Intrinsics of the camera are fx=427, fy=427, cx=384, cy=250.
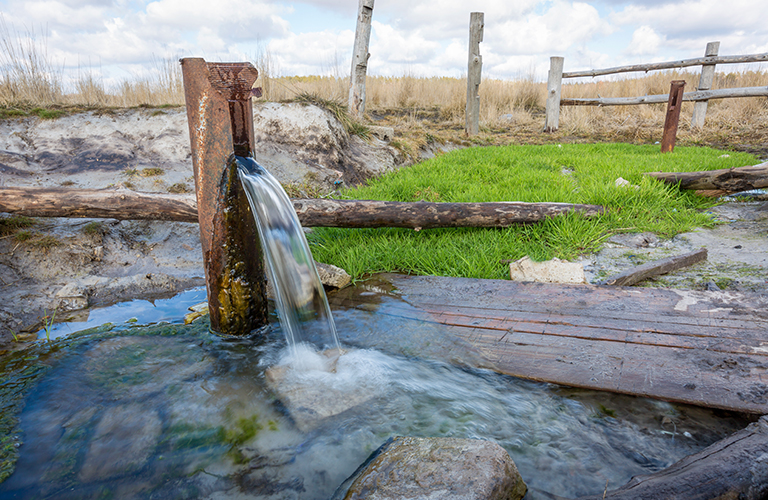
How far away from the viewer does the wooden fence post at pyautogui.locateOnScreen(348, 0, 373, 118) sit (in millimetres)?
9266

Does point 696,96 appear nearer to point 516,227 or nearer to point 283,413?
point 516,227

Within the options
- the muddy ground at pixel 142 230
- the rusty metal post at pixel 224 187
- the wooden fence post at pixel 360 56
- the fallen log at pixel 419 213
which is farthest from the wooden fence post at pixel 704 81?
the rusty metal post at pixel 224 187

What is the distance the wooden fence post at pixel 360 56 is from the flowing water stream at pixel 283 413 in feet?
24.2

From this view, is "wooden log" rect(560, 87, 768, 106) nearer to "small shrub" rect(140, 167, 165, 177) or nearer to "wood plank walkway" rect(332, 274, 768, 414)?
"wood plank walkway" rect(332, 274, 768, 414)

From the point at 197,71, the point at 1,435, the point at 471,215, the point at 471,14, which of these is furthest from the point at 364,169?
the point at 471,14

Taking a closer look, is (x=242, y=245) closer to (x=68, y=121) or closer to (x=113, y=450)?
(x=113, y=450)

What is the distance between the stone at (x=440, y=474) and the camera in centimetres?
147

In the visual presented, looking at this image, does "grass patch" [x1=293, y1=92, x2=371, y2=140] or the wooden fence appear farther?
the wooden fence

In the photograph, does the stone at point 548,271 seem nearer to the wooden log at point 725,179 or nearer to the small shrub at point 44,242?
the wooden log at point 725,179

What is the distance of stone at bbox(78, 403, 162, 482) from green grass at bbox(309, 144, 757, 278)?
77.6 inches

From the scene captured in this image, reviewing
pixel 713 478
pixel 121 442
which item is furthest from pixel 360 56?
pixel 713 478

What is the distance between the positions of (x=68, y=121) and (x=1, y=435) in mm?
5973

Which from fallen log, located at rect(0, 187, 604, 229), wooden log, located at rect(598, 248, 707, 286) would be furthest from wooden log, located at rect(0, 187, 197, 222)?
wooden log, located at rect(598, 248, 707, 286)

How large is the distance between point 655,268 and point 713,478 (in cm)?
242
